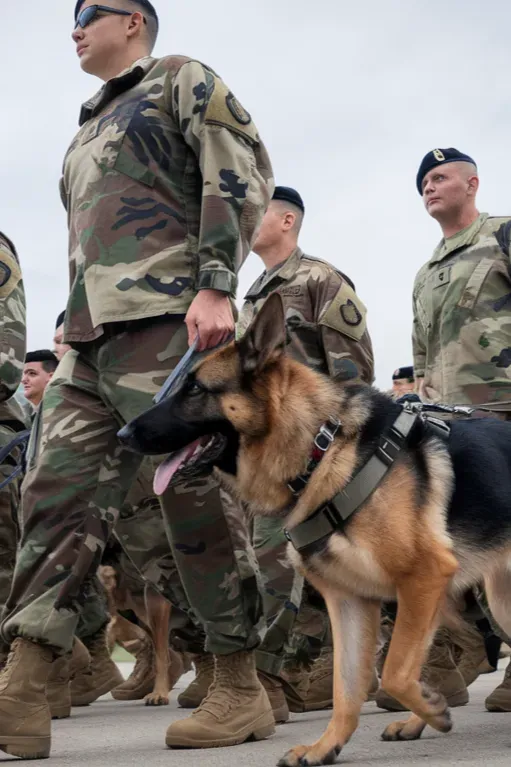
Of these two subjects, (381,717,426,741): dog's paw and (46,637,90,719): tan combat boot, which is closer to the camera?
(381,717,426,741): dog's paw

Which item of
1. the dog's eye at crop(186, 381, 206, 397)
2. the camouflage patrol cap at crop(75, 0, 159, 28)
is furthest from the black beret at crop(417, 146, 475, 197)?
the dog's eye at crop(186, 381, 206, 397)

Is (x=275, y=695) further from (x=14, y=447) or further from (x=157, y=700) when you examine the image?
(x=14, y=447)

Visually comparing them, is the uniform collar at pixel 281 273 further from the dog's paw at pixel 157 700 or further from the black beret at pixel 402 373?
the black beret at pixel 402 373

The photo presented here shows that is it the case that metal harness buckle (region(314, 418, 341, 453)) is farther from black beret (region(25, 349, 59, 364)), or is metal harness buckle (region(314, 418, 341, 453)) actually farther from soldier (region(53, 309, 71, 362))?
black beret (region(25, 349, 59, 364))

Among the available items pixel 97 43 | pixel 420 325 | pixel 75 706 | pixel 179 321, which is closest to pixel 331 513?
pixel 179 321

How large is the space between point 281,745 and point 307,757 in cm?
50

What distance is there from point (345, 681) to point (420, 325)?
2.74 metres

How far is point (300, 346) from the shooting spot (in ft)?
19.4

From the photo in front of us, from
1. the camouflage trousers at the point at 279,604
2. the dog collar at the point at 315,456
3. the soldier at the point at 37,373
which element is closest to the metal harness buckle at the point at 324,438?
the dog collar at the point at 315,456

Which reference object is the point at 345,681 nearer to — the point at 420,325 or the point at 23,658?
the point at 23,658

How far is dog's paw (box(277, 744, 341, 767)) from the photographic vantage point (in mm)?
3520

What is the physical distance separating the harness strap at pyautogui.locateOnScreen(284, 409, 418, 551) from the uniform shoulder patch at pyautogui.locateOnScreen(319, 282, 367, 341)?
86.4 inches

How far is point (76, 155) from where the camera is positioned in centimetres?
425

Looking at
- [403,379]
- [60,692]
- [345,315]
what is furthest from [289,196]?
[403,379]
